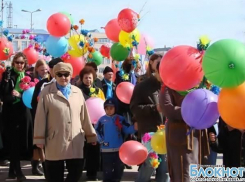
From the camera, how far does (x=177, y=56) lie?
15.2ft

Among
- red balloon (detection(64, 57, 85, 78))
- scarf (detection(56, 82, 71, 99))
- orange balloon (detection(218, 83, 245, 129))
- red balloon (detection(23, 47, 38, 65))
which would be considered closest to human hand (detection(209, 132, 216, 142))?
orange balloon (detection(218, 83, 245, 129))

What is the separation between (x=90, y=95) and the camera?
Result: 7512 mm

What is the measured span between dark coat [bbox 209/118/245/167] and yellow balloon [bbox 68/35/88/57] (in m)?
4.36

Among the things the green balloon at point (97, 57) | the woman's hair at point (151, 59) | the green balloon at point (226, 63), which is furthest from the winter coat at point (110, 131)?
the green balloon at point (97, 57)

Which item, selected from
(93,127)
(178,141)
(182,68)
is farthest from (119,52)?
(182,68)

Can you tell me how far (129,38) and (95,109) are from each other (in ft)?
5.86

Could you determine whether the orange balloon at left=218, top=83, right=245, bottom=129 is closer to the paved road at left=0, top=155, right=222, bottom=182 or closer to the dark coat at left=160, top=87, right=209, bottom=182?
the dark coat at left=160, top=87, right=209, bottom=182

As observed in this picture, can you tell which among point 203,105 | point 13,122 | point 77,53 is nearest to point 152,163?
point 203,105

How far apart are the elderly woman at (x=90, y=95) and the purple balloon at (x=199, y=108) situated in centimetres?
296

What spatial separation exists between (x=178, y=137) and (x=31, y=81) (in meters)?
3.30

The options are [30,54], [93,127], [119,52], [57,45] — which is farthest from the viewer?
[30,54]

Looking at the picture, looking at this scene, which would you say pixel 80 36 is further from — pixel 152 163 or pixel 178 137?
pixel 178 137

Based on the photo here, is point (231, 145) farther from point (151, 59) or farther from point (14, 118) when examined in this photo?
point (14, 118)

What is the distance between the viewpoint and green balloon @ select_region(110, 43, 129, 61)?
8.63m
